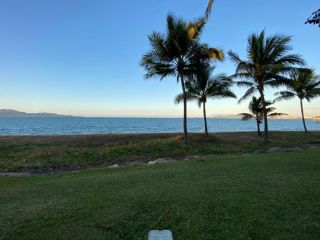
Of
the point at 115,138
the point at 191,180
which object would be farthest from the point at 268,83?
the point at 191,180

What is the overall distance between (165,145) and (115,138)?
5.23m

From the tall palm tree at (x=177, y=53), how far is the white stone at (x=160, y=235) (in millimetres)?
14352

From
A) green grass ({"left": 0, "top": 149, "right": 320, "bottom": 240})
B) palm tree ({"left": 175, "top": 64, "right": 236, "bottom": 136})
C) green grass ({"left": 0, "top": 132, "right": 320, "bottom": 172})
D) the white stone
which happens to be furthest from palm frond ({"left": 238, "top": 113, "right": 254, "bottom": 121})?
the white stone

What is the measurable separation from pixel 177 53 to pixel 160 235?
15.5m

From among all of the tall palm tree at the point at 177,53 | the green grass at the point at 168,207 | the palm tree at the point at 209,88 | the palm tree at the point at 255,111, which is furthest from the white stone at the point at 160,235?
the palm tree at the point at 255,111

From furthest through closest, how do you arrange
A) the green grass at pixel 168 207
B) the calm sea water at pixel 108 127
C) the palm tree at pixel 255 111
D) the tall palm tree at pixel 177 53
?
the calm sea water at pixel 108 127 → the palm tree at pixel 255 111 → the tall palm tree at pixel 177 53 → the green grass at pixel 168 207

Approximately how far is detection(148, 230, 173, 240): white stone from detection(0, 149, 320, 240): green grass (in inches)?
5.4

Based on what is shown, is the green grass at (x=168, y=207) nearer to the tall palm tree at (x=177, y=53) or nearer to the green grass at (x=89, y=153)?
the green grass at (x=89, y=153)

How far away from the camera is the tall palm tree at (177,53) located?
59.6 ft

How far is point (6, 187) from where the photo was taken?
24.5 feet

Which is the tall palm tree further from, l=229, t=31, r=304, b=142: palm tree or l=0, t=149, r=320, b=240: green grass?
l=0, t=149, r=320, b=240: green grass

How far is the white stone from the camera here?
13.3 ft

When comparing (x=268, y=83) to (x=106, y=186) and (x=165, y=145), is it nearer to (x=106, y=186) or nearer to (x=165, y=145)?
(x=165, y=145)

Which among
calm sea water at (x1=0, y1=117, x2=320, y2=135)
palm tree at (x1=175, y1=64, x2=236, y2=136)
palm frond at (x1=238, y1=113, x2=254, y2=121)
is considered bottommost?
calm sea water at (x1=0, y1=117, x2=320, y2=135)
